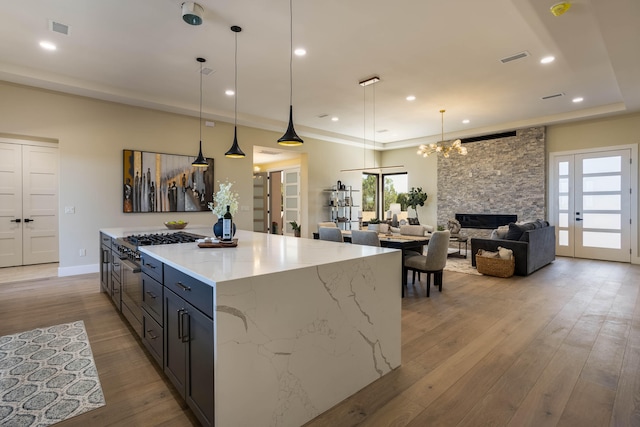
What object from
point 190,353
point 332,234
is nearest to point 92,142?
point 332,234

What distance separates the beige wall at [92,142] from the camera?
4891 mm

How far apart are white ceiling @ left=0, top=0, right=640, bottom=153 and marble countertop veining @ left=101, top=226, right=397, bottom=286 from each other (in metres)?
2.36

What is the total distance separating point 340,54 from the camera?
160 inches

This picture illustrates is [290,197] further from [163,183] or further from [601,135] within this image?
[601,135]

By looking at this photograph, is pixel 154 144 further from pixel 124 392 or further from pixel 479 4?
pixel 479 4

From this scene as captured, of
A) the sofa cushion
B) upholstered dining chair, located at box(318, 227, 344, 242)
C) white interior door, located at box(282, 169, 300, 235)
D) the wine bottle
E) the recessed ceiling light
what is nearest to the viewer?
the wine bottle

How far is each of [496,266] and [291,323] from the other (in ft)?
15.6

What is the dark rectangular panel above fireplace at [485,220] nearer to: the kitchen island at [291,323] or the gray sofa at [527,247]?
the gray sofa at [527,247]

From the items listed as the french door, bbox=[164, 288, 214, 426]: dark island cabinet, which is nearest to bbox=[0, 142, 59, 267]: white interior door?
bbox=[164, 288, 214, 426]: dark island cabinet

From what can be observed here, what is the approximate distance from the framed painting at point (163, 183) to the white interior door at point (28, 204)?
2.12 meters

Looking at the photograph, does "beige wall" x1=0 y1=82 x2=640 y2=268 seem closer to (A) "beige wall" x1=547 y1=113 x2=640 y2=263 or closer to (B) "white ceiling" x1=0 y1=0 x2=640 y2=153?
(A) "beige wall" x1=547 y1=113 x2=640 y2=263

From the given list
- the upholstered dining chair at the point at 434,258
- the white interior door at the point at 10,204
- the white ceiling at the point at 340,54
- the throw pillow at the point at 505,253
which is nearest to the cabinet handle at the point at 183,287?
the white ceiling at the point at 340,54

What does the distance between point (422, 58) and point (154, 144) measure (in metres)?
4.96

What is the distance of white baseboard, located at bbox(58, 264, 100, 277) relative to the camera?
17.3ft
